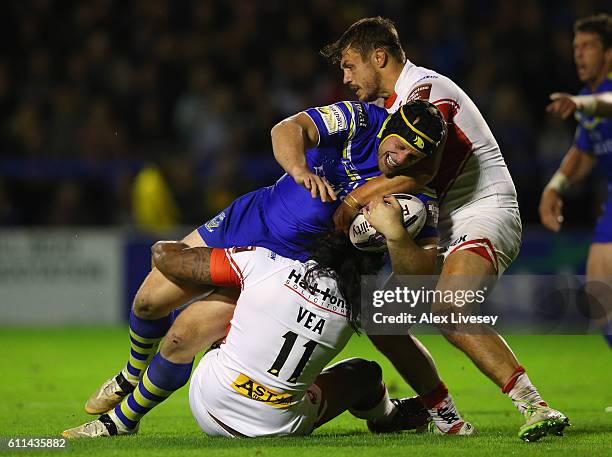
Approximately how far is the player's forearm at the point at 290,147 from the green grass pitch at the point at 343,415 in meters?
1.31

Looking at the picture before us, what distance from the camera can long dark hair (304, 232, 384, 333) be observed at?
5.29 metres

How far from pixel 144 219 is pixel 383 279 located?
26.8 ft

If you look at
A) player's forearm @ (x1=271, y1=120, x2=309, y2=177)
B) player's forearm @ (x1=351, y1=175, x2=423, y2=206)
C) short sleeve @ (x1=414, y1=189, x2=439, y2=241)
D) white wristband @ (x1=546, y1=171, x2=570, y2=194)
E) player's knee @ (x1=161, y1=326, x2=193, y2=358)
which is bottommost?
player's knee @ (x1=161, y1=326, x2=193, y2=358)

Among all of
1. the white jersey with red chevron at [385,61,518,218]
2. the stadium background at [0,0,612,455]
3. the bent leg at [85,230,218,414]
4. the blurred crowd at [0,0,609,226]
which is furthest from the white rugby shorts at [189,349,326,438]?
the blurred crowd at [0,0,609,226]

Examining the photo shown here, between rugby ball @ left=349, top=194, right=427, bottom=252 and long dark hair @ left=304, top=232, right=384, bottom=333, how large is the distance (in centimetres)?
6

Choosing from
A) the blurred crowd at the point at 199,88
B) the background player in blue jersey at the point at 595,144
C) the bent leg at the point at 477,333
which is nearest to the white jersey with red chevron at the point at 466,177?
the bent leg at the point at 477,333

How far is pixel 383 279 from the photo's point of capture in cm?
571

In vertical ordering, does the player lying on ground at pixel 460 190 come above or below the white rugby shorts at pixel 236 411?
above

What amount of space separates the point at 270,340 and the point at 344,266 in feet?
1.66

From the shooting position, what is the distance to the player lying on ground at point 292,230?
5.49 metres

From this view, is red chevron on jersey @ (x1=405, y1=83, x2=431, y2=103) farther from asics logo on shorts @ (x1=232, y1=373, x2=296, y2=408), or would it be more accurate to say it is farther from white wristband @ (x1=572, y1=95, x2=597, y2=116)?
asics logo on shorts @ (x1=232, y1=373, x2=296, y2=408)

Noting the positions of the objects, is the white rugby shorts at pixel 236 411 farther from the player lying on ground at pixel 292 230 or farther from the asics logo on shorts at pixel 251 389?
the player lying on ground at pixel 292 230

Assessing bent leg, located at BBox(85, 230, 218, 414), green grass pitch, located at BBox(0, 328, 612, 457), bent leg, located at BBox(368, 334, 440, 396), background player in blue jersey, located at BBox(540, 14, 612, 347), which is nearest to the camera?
green grass pitch, located at BBox(0, 328, 612, 457)

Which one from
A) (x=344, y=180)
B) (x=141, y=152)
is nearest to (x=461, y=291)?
(x=344, y=180)
